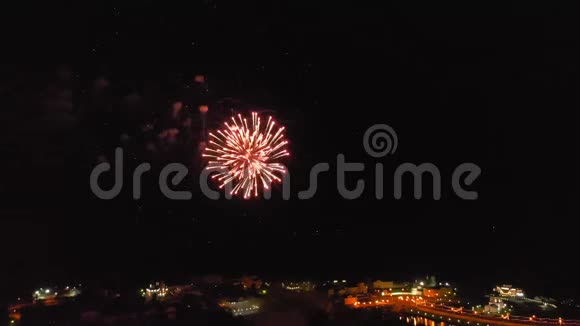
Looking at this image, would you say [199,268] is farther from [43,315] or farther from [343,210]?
[43,315]

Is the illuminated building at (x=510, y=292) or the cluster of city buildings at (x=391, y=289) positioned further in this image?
the illuminated building at (x=510, y=292)

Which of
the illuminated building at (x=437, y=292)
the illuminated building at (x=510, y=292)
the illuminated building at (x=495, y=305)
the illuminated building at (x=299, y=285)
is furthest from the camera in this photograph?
the illuminated building at (x=437, y=292)

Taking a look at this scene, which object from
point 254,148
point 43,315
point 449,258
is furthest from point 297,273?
point 254,148

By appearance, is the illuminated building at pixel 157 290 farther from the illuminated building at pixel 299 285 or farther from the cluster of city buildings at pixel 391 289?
the cluster of city buildings at pixel 391 289

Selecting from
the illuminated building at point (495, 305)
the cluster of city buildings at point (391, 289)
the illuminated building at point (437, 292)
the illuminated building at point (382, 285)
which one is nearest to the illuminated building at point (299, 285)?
the cluster of city buildings at point (391, 289)

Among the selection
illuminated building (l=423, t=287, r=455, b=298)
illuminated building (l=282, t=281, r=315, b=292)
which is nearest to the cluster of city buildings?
illuminated building (l=423, t=287, r=455, b=298)

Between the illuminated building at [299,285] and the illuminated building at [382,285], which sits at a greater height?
the illuminated building at [299,285]

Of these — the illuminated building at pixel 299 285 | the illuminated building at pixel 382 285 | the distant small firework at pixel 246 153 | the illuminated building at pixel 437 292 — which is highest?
the distant small firework at pixel 246 153

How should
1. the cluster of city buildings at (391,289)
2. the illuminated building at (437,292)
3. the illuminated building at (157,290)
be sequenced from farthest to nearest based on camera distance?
the illuminated building at (437,292) → the illuminated building at (157,290) → the cluster of city buildings at (391,289)

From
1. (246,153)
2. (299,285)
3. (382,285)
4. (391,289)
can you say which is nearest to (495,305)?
(391,289)

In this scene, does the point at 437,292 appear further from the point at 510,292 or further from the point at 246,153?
the point at 246,153

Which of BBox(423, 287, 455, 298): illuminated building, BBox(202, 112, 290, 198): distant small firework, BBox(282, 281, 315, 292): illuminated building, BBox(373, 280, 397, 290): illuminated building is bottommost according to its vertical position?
BBox(423, 287, 455, 298): illuminated building

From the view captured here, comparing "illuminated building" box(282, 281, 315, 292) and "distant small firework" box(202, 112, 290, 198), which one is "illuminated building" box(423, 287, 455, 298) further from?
"distant small firework" box(202, 112, 290, 198)
